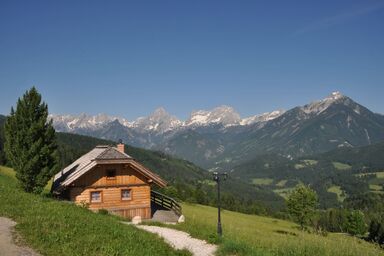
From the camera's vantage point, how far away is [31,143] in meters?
40.0

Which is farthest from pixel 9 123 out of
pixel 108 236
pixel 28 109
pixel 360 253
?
pixel 360 253

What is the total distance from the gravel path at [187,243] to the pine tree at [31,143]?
15.8 meters

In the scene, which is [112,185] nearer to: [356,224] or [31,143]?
[31,143]

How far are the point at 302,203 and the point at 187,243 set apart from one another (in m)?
74.9

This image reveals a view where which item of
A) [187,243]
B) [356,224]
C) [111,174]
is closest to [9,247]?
[187,243]

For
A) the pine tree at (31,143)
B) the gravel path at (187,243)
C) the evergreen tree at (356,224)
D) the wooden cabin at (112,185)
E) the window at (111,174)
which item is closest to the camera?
the gravel path at (187,243)

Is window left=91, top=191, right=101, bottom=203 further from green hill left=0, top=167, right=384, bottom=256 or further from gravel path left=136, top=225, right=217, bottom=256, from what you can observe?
green hill left=0, top=167, right=384, bottom=256

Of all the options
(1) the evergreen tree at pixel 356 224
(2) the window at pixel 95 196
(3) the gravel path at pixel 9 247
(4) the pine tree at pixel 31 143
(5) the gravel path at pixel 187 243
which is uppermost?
(4) the pine tree at pixel 31 143

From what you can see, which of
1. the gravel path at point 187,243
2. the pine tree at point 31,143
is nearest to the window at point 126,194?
the pine tree at point 31,143

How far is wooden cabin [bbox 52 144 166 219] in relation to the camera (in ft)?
135

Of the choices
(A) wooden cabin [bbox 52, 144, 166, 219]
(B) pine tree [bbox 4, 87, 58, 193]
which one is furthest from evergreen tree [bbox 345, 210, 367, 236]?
(B) pine tree [bbox 4, 87, 58, 193]

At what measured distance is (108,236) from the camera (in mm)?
19906

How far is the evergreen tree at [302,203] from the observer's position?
9400 cm

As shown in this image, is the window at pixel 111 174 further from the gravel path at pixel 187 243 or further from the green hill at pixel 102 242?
the green hill at pixel 102 242
